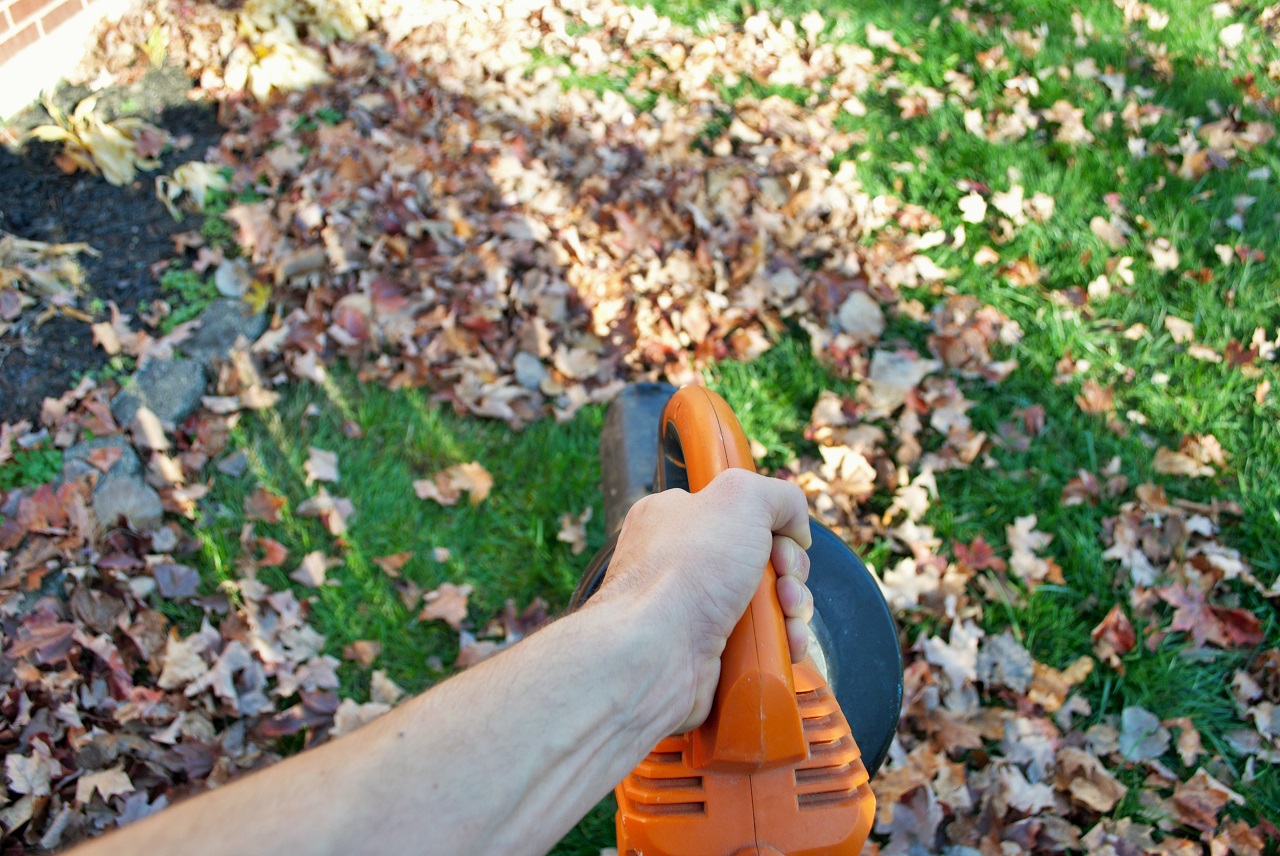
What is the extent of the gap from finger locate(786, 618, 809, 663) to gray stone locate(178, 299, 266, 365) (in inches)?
99.8

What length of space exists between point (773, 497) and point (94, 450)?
8.19ft

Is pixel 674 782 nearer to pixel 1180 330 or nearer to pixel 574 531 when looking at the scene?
pixel 574 531

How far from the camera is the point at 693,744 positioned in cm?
133

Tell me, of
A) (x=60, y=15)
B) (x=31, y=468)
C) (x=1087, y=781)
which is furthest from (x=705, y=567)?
(x=60, y=15)

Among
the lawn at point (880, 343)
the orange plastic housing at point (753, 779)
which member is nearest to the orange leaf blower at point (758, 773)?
the orange plastic housing at point (753, 779)

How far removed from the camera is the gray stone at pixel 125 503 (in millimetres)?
2662

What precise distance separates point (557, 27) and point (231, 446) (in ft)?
9.46

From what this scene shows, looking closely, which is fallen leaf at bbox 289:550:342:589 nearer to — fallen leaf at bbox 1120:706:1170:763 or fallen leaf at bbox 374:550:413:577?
fallen leaf at bbox 374:550:413:577

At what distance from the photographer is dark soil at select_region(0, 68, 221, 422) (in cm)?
297

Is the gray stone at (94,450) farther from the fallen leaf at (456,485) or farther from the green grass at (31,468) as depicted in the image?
the fallen leaf at (456,485)

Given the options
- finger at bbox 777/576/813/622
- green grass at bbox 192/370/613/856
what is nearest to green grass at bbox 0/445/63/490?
green grass at bbox 192/370/613/856

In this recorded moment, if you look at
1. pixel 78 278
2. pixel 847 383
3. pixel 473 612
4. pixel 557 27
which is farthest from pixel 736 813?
pixel 557 27

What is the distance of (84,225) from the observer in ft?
11.0

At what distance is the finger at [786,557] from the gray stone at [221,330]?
8.10ft
